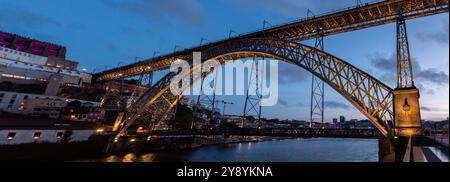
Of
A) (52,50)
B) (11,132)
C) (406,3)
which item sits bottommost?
(11,132)

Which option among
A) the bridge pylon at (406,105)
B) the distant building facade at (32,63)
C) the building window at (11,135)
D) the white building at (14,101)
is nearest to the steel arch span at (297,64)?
the bridge pylon at (406,105)

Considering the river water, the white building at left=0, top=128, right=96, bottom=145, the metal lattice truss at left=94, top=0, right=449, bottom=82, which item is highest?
the metal lattice truss at left=94, top=0, right=449, bottom=82

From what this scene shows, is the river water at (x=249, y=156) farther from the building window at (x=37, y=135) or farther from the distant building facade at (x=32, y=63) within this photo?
the distant building facade at (x=32, y=63)

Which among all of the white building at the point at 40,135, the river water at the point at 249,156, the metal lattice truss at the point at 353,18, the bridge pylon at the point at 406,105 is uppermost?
the metal lattice truss at the point at 353,18

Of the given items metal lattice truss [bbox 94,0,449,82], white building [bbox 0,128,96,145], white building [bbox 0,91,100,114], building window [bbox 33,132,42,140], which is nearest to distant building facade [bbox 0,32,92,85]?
white building [bbox 0,91,100,114]

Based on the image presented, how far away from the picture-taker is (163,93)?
2997cm

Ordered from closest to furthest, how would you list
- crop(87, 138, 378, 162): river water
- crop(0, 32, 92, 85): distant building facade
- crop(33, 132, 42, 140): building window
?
crop(33, 132, 42, 140): building window < crop(87, 138, 378, 162): river water < crop(0, 32, 92, 85): distant building facade

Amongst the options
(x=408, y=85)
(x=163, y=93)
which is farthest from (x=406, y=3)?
(x=163, y=93)

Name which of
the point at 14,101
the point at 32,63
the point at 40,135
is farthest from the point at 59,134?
the point at 32,63

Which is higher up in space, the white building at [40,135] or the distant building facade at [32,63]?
the distant building facade at [32,63]

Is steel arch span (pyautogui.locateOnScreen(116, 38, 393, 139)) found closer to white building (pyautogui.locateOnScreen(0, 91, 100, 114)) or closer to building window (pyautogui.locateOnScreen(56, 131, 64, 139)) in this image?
building window (pyautogui.locateOnScreen(56, 131, 64, 139))
